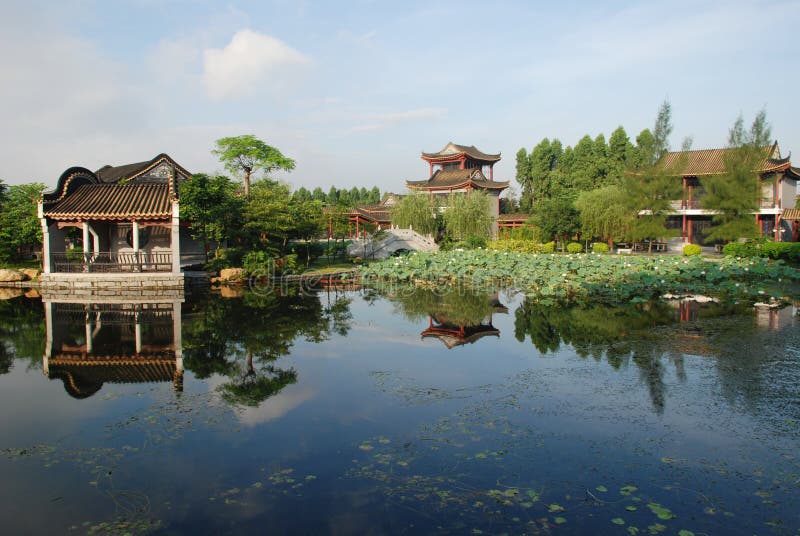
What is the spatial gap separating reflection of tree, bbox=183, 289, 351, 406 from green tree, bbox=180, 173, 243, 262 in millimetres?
4023

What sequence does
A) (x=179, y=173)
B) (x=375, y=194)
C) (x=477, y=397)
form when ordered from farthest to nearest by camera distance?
(x=375, y=194) < (x=179, y=173) < (x=477, y=397)

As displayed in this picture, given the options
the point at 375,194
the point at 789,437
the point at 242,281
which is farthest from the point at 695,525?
the point at 375,194

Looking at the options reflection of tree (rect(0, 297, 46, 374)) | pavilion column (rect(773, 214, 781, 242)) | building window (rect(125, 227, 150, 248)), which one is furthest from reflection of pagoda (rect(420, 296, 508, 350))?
pavilion column (rect(773, 214, 781, 242))

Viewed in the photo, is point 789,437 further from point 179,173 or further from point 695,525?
point 179,173

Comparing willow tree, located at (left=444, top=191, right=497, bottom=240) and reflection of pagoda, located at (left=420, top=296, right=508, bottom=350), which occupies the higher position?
willow tree, located at (left=444, top=191, right=497, bottom=240)

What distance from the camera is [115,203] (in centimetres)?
1836

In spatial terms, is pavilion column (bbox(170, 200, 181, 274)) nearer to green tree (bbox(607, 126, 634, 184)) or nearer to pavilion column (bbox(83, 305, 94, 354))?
pavilion column (bbox(83, 305, 94, 354))

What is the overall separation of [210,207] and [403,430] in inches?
619

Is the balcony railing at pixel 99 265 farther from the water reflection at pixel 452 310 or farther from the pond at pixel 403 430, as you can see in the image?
the water reflection at pixel 452 310

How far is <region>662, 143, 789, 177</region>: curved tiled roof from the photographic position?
29.6m

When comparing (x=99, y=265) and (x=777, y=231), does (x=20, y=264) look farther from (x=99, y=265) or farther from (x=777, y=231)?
(x=777, y=231)

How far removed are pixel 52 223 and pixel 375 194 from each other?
66.0 meters

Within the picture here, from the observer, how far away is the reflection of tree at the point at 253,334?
7586 millimetres

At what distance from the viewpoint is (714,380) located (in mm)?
7391
